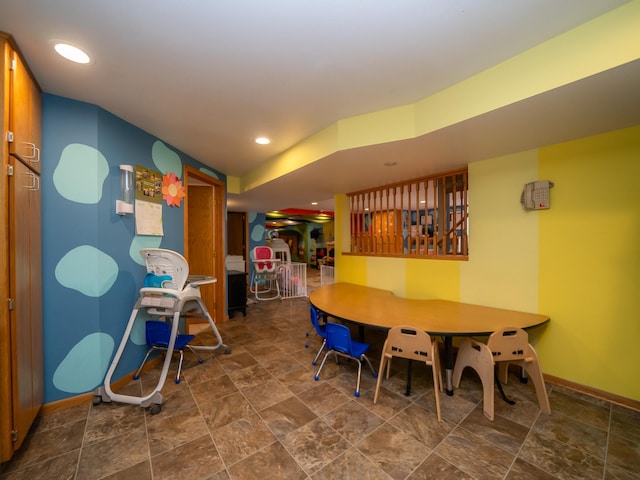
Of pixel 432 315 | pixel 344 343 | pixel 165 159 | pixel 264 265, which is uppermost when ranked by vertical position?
pixel 165 159

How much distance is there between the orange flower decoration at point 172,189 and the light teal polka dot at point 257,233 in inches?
170

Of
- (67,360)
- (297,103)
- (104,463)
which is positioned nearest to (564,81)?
(297,103)

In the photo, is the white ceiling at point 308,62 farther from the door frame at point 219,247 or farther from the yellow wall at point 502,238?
the door frame at point 219,247

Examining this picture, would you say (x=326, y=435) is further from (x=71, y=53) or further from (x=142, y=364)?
(x=71, y=53)

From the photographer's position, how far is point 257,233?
24.8 ft

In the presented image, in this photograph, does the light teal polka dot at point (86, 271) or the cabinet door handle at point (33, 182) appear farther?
the light teal polka dot at point (86, 271)

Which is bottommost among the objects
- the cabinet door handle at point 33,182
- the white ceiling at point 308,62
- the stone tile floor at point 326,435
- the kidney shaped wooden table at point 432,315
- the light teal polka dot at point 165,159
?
the stone tile floor at point 326,435

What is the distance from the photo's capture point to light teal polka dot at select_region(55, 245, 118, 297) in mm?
1990

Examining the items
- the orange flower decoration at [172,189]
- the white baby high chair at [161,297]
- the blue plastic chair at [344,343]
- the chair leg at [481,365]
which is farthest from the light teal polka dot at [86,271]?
the chair leg at [481,365]

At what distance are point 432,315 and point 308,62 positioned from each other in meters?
2.41

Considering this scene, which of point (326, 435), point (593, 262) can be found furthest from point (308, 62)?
point (593, 262)

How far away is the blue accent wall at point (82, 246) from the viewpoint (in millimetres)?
1940

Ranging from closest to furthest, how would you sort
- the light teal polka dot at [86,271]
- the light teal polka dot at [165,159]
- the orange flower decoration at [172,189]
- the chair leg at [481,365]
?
the chair leg at [481,365] < the light teal polka dot at [86,271] < the light teal polka dot at [165,159] < the orange flower decoration at [172,189]

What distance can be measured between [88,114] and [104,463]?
2591 mm
